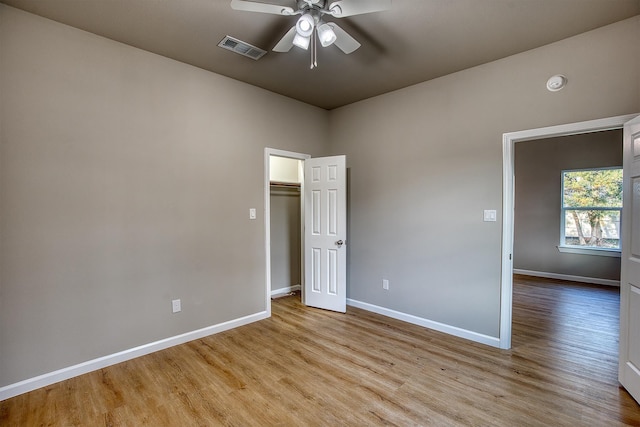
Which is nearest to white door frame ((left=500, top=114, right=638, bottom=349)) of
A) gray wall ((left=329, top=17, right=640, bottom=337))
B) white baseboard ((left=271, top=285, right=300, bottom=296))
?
gray wall ((left=329, top=17, right=640, bottom=337))

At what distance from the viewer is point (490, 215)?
3014 mm

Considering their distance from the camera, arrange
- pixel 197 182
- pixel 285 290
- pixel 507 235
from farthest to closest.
Answer: 1. pixel 285 290
2. pixel 197 182
3. pixel 507 235

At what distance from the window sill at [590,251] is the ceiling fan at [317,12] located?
598 centimetres

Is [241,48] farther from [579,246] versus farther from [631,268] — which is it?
[579,246]

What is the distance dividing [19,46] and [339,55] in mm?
2505

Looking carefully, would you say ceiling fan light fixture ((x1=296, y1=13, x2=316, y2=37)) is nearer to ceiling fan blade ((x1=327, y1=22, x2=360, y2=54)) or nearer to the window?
ceiling fan blade ((x1=327, y1=22, x2=360, y2=54))

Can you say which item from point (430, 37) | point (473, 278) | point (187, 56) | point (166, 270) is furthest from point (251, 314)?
point (430, 37)

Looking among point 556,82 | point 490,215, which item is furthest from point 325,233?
point 556,82

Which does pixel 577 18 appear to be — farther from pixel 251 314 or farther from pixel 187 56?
pixel 251 314

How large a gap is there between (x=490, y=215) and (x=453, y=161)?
69 cm

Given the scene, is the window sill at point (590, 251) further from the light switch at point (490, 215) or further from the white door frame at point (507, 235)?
the light switch at point (490, 215)

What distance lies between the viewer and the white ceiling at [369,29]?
86.0 inches

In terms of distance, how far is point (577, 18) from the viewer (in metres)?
2.30

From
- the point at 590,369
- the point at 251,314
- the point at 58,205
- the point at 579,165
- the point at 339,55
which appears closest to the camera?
the point at 58,205
